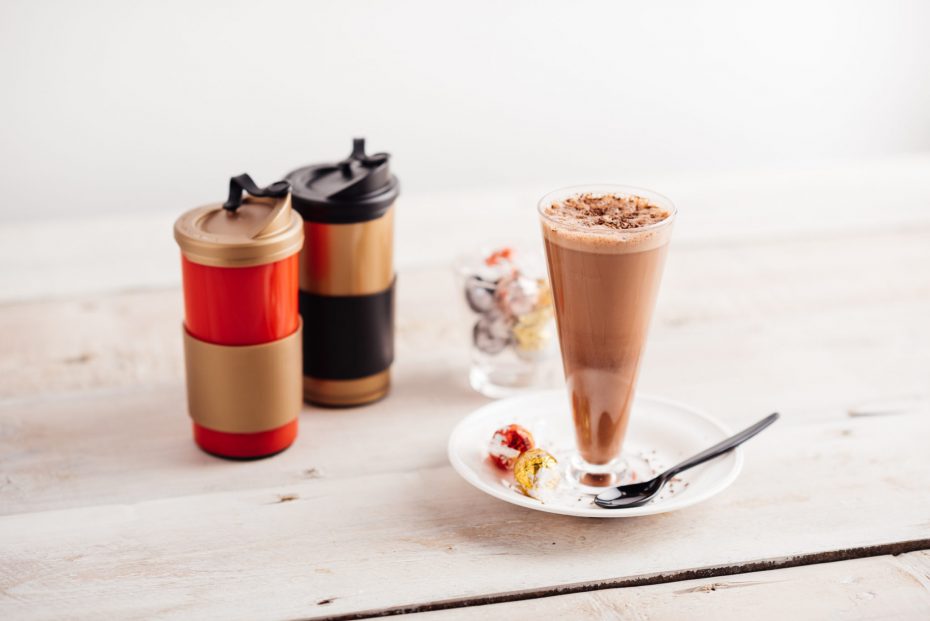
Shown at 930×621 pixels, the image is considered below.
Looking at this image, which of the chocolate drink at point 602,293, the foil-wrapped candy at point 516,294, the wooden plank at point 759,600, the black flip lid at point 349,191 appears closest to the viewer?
the wooden plank at point 759,600

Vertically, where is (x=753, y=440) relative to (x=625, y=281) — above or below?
below

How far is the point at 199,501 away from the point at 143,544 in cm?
9

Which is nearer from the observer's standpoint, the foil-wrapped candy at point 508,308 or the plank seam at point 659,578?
the plank seam at point 659,578

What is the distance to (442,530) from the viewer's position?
1.05m

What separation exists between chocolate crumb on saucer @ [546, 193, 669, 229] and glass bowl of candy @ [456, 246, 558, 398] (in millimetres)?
225

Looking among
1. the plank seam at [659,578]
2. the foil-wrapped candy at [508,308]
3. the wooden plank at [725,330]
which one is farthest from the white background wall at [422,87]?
the plank seam at [659,578]

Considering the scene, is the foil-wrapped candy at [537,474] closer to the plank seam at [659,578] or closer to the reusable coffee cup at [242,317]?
the plank seam at [659,578]

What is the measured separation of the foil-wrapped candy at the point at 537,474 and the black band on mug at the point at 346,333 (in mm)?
265

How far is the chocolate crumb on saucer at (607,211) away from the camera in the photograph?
105cm

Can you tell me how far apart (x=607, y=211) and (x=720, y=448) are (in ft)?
0.91

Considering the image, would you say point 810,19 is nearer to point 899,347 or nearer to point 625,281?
point 899,347

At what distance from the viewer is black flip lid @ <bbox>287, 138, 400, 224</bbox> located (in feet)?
3.90

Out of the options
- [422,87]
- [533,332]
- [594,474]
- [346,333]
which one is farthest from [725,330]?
[422,87]

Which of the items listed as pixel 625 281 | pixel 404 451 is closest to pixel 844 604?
pixel 625 281
